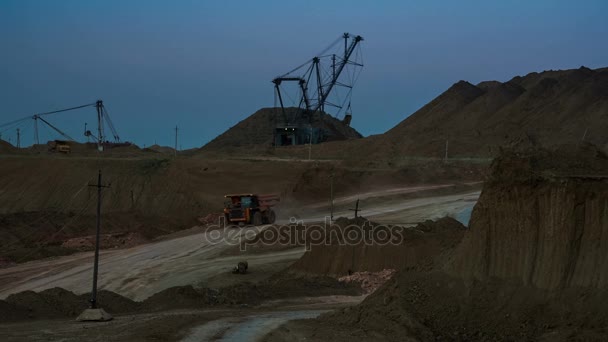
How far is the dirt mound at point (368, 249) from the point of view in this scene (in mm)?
29641

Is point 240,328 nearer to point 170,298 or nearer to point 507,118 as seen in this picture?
point 170,298

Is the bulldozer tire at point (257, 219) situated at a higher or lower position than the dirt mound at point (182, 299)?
higher

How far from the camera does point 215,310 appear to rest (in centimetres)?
2433

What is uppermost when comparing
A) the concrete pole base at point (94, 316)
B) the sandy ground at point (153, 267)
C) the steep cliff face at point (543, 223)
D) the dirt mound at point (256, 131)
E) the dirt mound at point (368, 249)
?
the dirt mound at point (256, 131)

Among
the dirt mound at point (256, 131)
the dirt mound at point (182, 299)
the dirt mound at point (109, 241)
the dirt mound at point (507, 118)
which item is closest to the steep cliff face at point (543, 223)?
the dirt mound at point (182, 299)

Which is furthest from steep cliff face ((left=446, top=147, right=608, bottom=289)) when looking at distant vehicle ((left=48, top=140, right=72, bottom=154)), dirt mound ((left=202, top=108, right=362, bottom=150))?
dirt mound ((left=202, top=108, right=362, bottom=150))

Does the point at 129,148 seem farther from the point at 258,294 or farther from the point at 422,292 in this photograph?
the point at 422,292

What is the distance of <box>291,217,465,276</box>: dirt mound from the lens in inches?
1167

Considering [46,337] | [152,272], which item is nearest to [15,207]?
[152,272]

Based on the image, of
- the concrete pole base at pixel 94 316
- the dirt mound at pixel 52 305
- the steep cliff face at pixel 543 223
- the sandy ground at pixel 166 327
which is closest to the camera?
the steep cliff face at pixel 543 223

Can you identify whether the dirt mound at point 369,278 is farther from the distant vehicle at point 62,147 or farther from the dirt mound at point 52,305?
the distant vehicle at point 62,147

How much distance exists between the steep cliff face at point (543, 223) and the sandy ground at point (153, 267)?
17.7m

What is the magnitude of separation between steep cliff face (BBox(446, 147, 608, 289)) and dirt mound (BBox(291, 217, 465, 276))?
1226cm

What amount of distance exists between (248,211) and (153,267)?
30.7 feet
